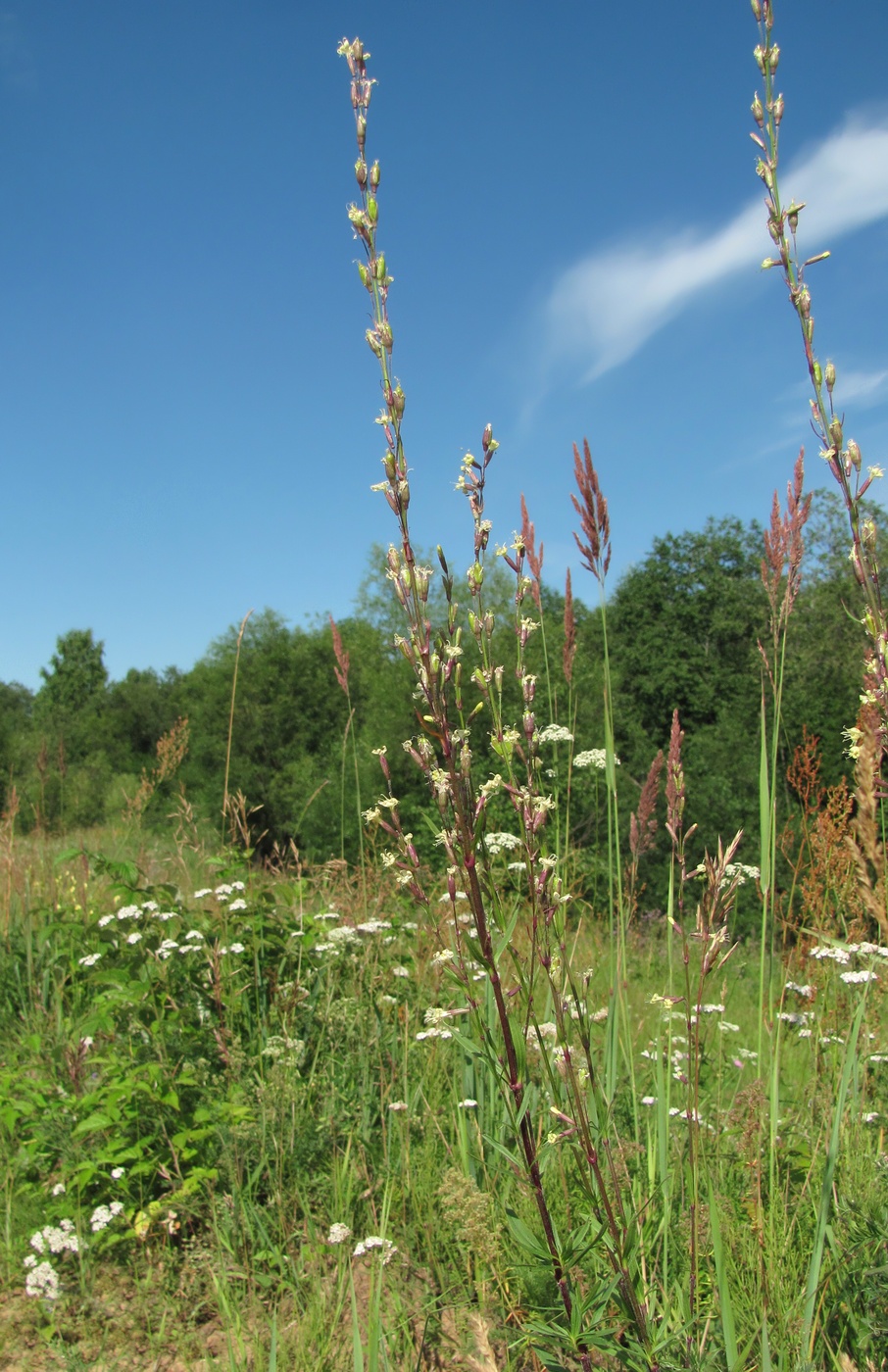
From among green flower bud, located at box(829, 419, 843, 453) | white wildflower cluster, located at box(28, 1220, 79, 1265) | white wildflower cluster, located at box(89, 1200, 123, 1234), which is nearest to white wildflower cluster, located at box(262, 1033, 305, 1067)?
white wildflower cluster, located at box(89, 1200, 123, 1234)

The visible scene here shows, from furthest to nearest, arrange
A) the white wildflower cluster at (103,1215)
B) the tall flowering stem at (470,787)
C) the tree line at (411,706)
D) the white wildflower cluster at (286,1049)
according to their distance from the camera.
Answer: the tree line at (411,706)
the white wildflower cluster at (286,1049)
the white wildflower cluster at (103,1215)
the tall flowering stem at (470,787)

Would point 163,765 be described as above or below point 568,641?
below

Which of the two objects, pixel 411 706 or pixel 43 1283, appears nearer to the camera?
pixel 43 1283

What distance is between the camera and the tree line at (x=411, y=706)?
1644cm

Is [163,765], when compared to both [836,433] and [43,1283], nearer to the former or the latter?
[43,1283]

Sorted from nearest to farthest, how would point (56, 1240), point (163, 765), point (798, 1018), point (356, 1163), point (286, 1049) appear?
point (56, 1240) → point (356, 1163) → point (286, 1049) → point (798, 1018) → point (163, 765)

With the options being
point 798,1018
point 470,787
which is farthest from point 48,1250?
point 798,1018

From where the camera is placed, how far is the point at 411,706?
12.5m

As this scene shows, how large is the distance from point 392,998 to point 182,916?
1150 mm

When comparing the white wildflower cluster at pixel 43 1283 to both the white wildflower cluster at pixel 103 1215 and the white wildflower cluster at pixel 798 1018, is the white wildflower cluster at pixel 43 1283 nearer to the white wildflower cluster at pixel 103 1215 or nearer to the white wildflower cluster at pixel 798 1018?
the white wildflower cluster at pixel 103 1215

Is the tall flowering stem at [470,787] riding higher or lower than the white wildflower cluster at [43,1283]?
higher

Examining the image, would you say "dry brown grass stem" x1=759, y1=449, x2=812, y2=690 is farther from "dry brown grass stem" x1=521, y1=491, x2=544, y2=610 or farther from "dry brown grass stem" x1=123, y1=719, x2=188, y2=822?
"dry brown grass stem" x1=123, y1=719, x2=188, y2=822

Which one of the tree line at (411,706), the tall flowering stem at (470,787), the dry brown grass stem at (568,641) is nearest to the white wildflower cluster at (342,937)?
the dry brown grass stem at (568,641)

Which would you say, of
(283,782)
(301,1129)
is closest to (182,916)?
(301,1129)
